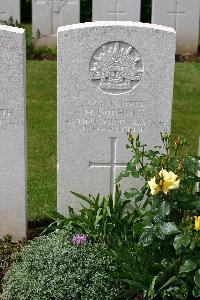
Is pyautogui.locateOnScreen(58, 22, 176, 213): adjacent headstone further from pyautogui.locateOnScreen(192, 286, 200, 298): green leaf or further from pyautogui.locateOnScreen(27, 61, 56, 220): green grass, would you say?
pyautogui.locateOnScreen(192, 286, 200, 298): green leaf

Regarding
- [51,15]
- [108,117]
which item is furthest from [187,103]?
[108,117]

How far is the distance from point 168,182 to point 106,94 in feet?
4.19

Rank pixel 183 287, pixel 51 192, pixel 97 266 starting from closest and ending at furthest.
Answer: pixel 183 287 → pixel 97 266 → pixel 51 192

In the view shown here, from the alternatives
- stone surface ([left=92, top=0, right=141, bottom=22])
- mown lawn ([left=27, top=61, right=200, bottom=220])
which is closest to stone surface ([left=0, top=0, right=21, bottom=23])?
mown lawn ([left=27, top=61, right=200, bottom=220])

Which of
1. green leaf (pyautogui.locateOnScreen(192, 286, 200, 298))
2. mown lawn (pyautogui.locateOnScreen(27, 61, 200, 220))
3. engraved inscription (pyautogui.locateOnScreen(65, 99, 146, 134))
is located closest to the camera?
green leaf (pyautogui.locateOnScreen(192, 286, 200, 298))

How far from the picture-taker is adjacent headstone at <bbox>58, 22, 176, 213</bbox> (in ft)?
17.5

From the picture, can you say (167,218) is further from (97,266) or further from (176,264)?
(97,266)

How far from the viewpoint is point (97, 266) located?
4.96 meters

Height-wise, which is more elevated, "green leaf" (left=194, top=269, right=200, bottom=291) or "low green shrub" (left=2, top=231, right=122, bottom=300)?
"green leaf" (left=194, top=269, right=200, bottom=291)

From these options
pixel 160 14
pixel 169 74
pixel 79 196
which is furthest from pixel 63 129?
pixel 160 14

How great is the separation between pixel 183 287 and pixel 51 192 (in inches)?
98.8

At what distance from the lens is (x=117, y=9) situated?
11.1 meters

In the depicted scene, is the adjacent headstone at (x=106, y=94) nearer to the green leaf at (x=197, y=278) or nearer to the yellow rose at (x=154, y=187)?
the yellow rose at (x=154, y=187)

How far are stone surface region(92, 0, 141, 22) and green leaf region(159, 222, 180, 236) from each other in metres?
6.97
